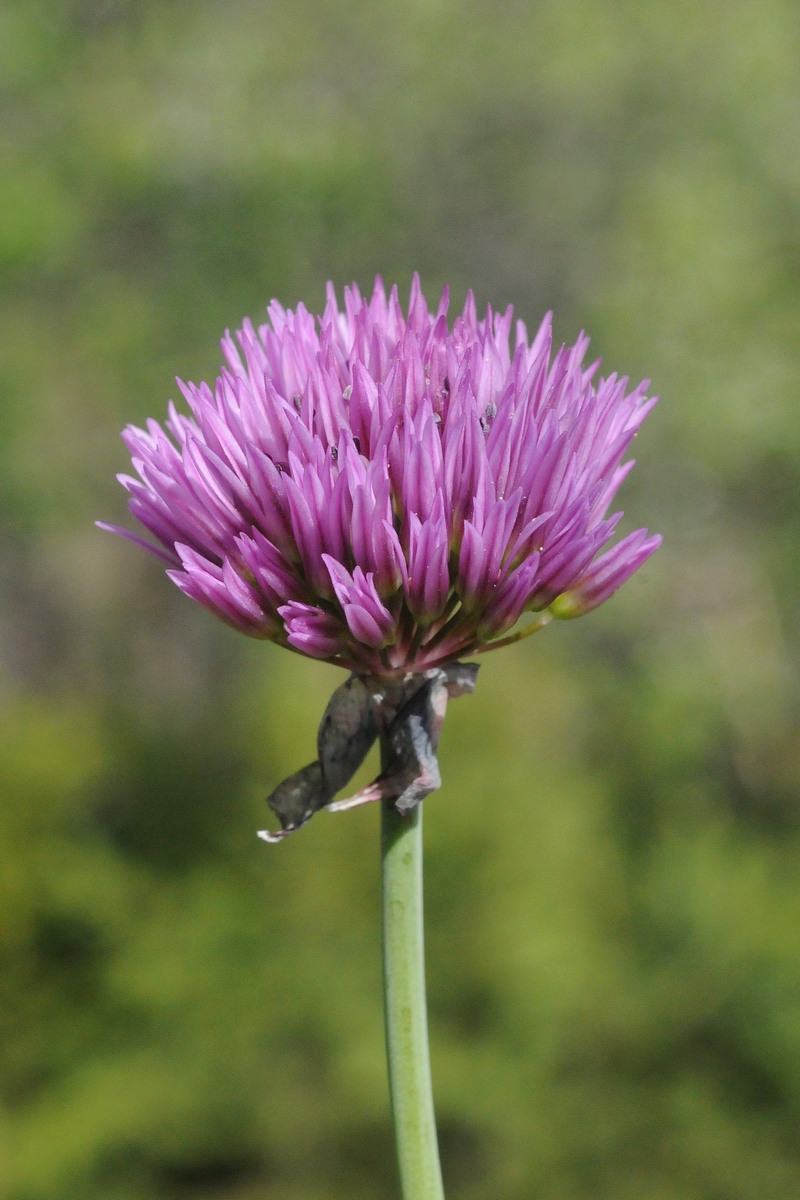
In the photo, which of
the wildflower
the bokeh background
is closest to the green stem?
the wildflower

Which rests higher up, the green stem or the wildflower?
the wildflower

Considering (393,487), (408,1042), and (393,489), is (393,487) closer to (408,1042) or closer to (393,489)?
(393,489)

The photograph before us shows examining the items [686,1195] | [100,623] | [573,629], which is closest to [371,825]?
[686,1195]

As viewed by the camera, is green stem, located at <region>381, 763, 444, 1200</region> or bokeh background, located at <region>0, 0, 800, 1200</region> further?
bokeh background, located at <region>0, 0, 800, 1200</region>

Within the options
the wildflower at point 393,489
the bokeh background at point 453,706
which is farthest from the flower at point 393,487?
the bokeh background at point 453,706

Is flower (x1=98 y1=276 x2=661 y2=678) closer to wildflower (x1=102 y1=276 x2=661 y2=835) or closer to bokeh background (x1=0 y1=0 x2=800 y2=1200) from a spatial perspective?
wildflower (x1=102 y1=276 x2=661 y2=835)

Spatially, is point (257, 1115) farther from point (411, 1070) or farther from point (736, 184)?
point (736, 184)

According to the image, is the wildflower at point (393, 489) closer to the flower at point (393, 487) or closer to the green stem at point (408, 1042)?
the flower at point (393, 487)
